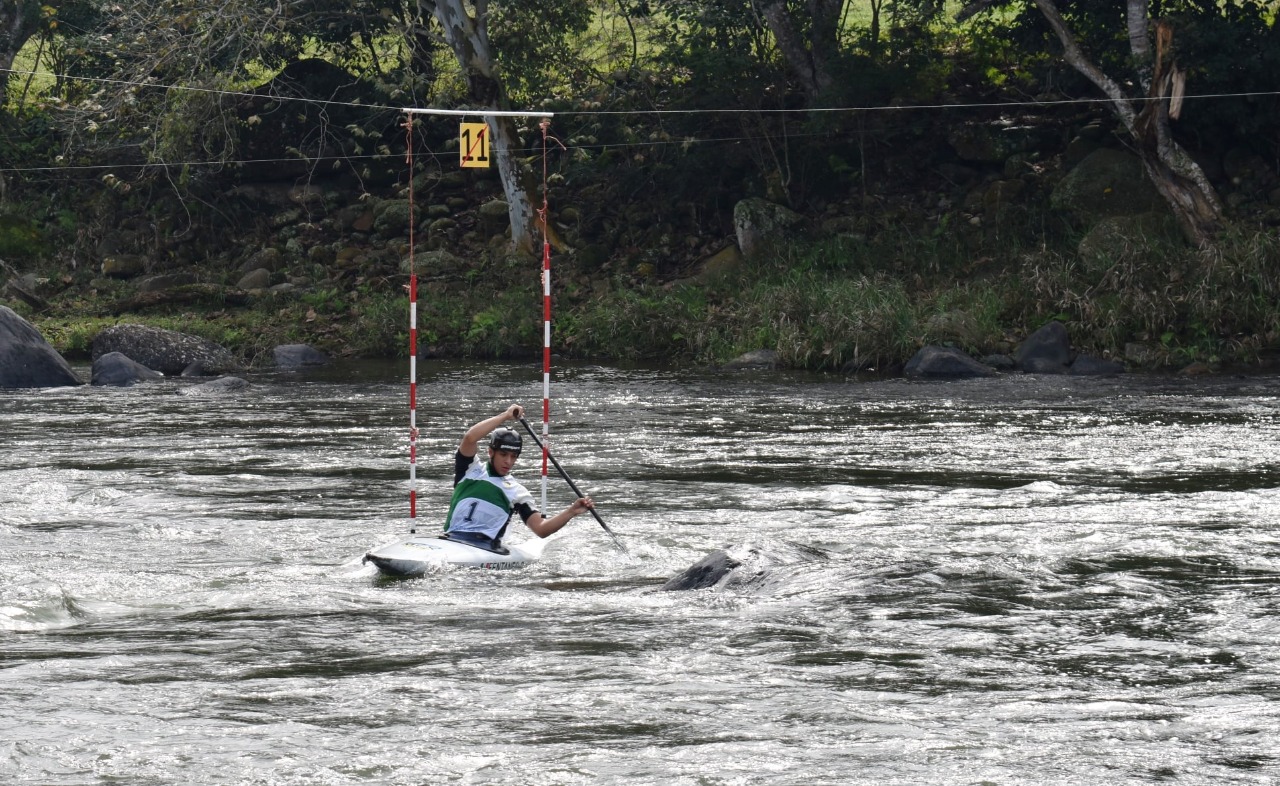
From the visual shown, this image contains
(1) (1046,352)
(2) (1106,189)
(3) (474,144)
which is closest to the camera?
(3) (474,144)

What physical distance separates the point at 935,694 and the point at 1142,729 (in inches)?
35.1

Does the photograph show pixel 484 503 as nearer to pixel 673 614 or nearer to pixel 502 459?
pixel 502 459

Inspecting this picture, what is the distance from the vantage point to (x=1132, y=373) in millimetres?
20875

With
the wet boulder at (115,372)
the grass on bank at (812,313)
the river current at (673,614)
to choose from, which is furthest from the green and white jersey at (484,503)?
the wet boulder at (115,372)

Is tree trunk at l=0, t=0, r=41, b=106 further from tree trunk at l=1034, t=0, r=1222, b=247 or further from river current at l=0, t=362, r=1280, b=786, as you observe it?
tree trunk at l=1034, t=0, r=1222, b=247

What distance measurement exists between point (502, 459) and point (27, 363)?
1403 centimetres

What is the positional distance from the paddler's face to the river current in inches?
26.1

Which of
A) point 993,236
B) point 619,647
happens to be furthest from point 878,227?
point 619,647

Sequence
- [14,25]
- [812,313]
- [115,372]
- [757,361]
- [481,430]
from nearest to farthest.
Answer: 1. [481,430]
2. [115,372]
3. [757,361]
4. [812,313]
5. [14,25]

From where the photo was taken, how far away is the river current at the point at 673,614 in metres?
6.19

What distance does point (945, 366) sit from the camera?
2119 centimetres

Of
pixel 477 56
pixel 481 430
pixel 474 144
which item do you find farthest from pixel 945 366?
pixel 481 430

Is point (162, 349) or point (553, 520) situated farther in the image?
point (162, 349)

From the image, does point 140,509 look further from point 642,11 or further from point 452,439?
point 642,11
